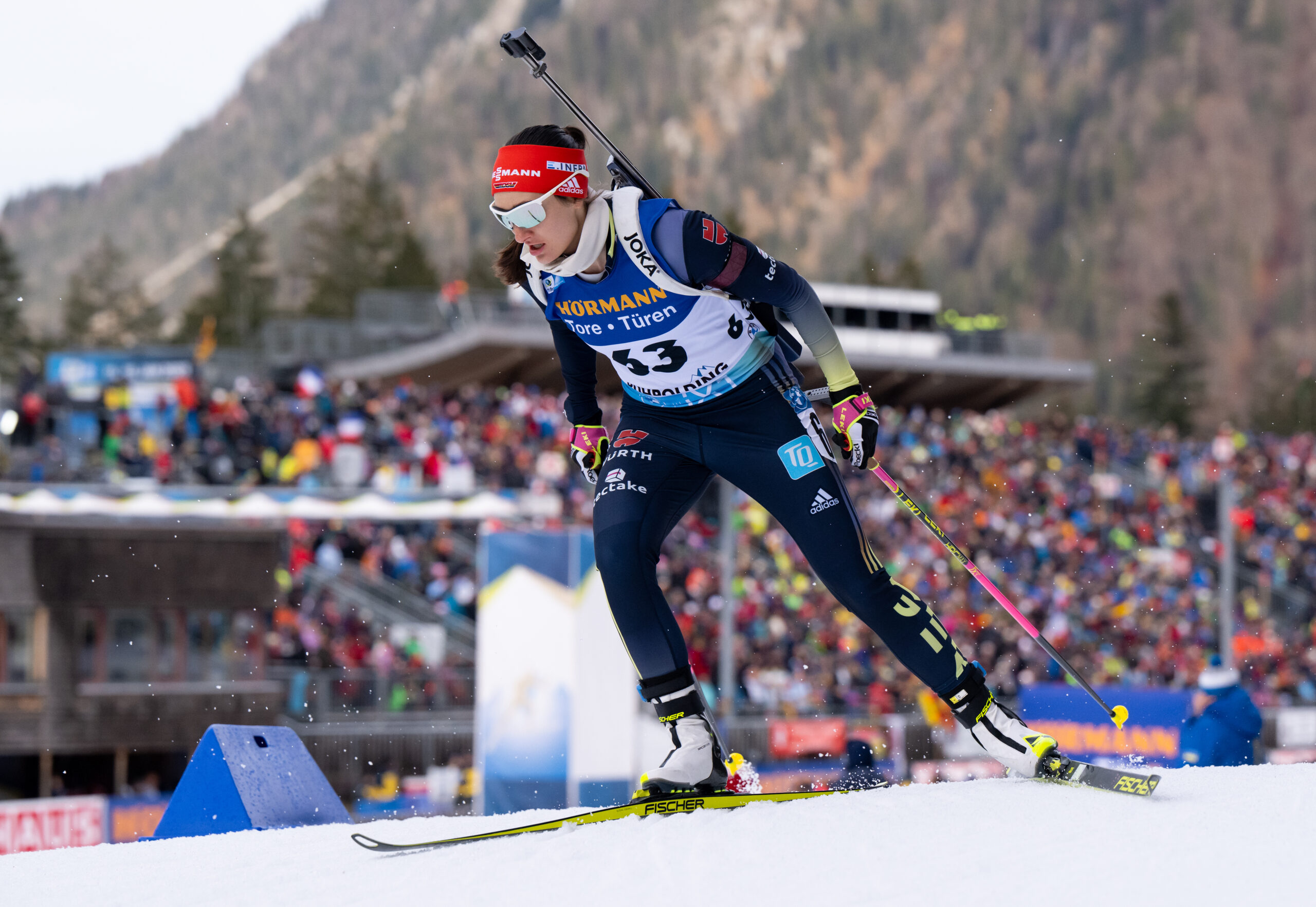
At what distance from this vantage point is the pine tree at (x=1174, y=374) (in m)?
54.5

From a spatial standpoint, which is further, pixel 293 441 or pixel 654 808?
pixel 293 441

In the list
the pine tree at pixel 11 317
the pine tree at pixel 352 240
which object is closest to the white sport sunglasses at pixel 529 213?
the pine tree at pixel 352 240

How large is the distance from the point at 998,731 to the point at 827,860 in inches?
36.0

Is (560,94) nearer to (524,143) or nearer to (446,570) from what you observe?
(524,143)

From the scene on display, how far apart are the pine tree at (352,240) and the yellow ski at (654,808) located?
176ft

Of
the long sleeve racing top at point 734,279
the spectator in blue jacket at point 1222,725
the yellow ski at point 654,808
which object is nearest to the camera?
the yellow ski at point 654,808

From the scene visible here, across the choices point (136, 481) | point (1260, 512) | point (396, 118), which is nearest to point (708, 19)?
point (396, 118)

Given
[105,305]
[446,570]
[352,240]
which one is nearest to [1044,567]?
[446,570]

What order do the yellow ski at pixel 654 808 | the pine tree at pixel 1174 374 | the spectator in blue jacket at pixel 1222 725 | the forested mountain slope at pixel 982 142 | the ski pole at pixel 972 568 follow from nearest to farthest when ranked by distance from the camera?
the yellow ski at pixel 654 808 → the ski pole at pixel 972 568 → the spectator in blue jacket at pixel 1222 725 → the pine tree at pixel 1174 374 → the forested mountain slope at pixel 982 142

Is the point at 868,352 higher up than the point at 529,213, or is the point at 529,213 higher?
the point at 868,352

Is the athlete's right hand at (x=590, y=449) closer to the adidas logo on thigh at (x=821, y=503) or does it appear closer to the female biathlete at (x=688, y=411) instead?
the female biathlete at (x=688, y=411)

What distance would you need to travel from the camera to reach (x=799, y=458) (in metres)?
3.16

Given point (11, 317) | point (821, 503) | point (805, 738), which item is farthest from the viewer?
point (11, 317)

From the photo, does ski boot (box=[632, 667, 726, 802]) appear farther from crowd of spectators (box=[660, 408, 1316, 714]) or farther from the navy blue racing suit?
crowd of spectators (box=[660, 408, 1316, 714])
